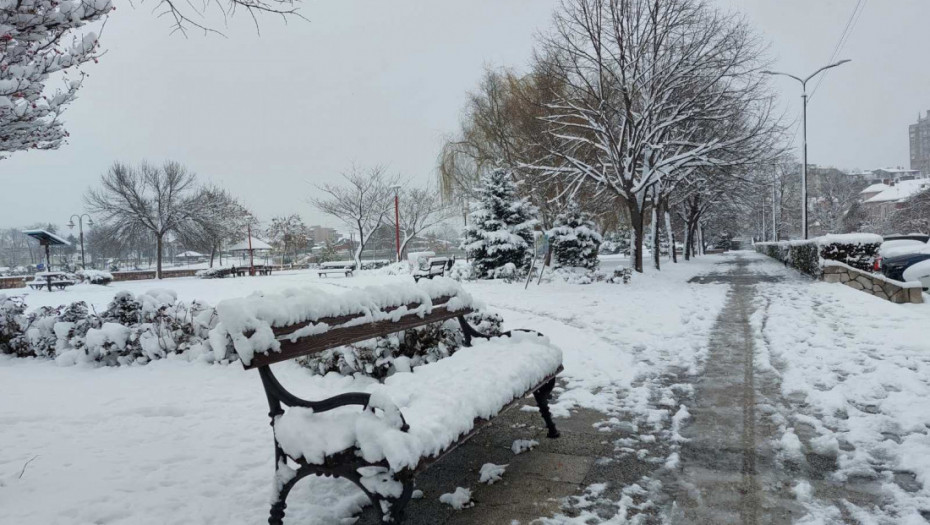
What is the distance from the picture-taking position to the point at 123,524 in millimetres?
2621

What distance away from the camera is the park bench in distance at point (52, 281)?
885 inches

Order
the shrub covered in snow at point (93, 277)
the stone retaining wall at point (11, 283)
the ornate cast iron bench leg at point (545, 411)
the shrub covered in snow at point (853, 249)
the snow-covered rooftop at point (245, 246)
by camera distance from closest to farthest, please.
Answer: the ornate cast iron bench leg at point (545, 411) < the shrub covered in snow at point (853, 249) < the shrub covered in snow at point (93, 277) < the stone retaining wall at point (11, 283) < the snow-covered rooftop at point (245, 246)

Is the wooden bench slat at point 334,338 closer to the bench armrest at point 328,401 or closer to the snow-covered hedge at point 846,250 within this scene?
the bench armrest at point 328,401

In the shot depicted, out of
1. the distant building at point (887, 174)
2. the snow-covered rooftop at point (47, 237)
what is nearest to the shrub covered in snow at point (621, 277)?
the snow-covered rooftop at point (47, 237)

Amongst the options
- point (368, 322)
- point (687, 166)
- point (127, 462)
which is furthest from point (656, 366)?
point (687, 166)

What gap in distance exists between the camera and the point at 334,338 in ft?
9.27

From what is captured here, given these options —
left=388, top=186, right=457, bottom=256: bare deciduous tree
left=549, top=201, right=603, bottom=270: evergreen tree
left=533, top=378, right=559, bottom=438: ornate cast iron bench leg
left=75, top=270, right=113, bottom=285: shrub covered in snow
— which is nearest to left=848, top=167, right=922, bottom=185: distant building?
left=388, top=186, right=457, bottom=256: bare deciduous tree

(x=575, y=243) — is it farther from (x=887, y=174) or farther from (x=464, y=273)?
(x=887, y=174)

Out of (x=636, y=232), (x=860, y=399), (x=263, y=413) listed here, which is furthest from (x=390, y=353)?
(x=636, y=232)

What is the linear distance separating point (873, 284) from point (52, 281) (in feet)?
93.6

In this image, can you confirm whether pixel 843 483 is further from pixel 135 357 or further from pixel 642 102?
pixel 642 102

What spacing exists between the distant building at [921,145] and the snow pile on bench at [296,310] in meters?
73.2

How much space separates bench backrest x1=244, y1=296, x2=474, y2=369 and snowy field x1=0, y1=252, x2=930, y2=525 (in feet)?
2.83

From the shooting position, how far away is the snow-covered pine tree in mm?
19594
